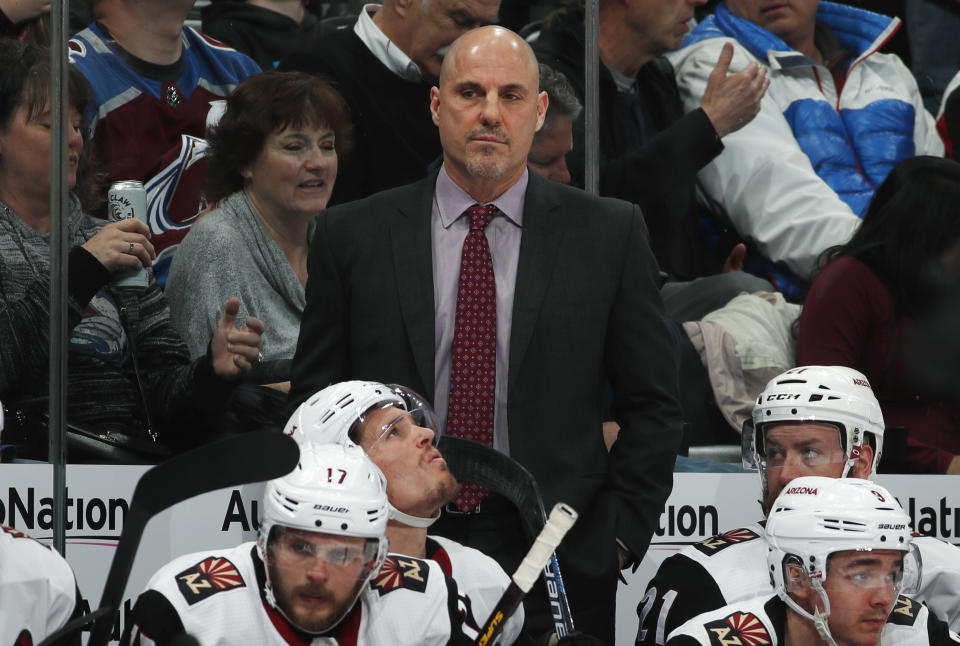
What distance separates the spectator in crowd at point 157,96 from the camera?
3.75 meters

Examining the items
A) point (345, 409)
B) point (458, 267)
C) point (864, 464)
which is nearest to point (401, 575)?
point (345, 409)

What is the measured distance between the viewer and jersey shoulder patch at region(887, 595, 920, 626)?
9.61 feet

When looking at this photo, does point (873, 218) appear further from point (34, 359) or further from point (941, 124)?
point (34, 359)

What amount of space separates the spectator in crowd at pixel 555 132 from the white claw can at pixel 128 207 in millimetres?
945

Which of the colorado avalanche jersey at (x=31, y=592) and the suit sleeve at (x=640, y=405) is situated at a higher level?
the suit sleeve at (x=640, y=405)

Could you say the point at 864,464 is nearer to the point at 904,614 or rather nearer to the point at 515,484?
the point at 904,614

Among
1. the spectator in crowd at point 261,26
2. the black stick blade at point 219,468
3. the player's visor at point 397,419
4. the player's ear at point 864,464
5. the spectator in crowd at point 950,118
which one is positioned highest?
the spectator in crowd at point 261,26

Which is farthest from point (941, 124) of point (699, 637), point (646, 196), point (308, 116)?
point (699, 637)

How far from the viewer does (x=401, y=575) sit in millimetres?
2791

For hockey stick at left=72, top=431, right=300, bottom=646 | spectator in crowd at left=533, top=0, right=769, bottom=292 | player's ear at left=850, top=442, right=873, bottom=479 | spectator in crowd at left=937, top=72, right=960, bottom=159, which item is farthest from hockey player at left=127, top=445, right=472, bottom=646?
spectator in crowd at left=937, top=72, right=960, bottom=159

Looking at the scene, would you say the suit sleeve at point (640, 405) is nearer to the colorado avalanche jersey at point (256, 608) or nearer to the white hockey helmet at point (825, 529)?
the white hockey helmet at point (825, 529)

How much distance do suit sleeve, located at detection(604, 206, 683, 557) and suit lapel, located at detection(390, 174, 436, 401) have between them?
37 centimetres

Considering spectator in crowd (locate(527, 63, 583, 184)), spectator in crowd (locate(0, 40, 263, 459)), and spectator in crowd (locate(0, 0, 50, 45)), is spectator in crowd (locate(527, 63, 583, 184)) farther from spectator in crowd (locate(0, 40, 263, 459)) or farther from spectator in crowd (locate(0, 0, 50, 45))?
spectator in crowd (locate(0, 0, 50, 45))

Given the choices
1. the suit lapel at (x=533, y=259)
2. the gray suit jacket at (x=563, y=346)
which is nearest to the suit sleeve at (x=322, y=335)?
the gray suit jacket at (x=563, y=346)
